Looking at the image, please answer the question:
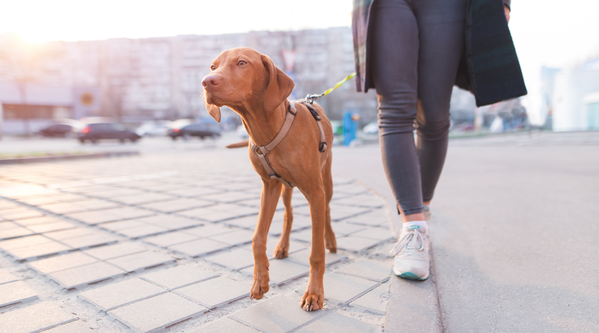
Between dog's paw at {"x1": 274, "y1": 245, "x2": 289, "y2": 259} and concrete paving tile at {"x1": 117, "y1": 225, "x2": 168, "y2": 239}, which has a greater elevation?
dog's paw at {"x1": 274, "y1": 245, "x2": 289, "y2": 259}

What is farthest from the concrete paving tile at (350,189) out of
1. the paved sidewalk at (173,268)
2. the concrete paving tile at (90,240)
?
the concrete paving tile at (90,240)

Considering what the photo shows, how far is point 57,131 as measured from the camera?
3456 centimetres

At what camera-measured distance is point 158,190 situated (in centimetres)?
550

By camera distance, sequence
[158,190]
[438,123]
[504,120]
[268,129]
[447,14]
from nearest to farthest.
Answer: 1. [268,129]
2. [447,14]
3. [438,123]
4. [158,190]
5. [504,120]

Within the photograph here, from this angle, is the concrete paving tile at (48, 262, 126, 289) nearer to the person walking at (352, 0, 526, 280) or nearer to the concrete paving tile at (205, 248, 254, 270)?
the concrete paving tile at (205, 248, 254, 270)

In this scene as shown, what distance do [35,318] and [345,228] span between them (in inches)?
83.5

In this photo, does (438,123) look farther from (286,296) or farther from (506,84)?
(286,296)

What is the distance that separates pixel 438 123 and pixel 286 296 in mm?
1400

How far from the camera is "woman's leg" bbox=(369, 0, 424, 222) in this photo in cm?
223

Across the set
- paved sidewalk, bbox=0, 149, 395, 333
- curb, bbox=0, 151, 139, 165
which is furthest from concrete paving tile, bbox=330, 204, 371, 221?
curb, bbox=0, 151, 139, 165

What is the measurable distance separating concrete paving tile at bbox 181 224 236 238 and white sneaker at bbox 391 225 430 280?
1506 mm

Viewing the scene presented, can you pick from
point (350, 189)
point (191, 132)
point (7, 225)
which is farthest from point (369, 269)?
point (191, 132)

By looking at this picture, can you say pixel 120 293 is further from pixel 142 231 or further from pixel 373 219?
pixel 373 219

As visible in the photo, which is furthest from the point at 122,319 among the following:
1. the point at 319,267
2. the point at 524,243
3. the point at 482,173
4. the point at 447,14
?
the point at 482,173
